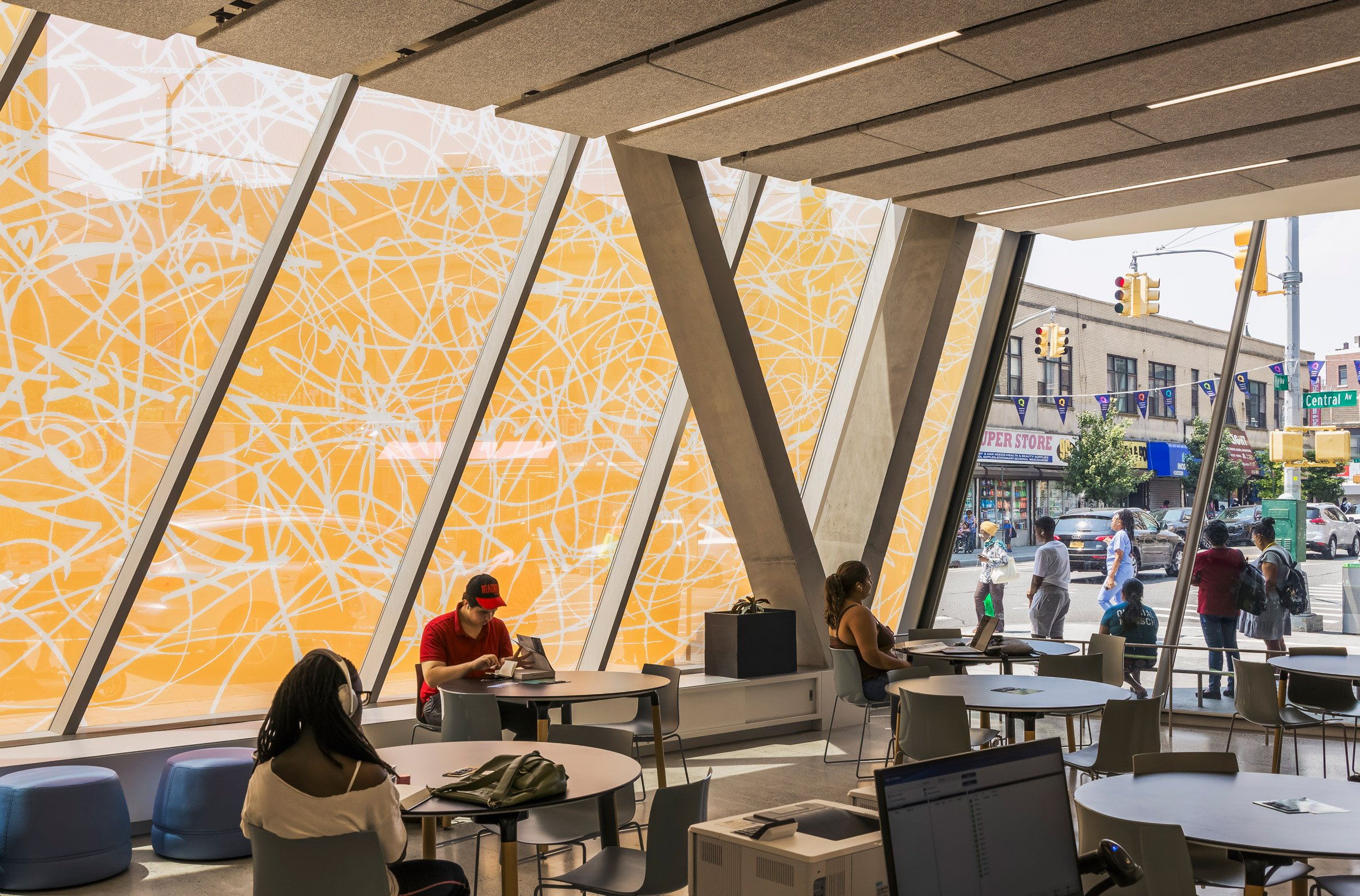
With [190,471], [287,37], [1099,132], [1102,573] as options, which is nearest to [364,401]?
[190,471]

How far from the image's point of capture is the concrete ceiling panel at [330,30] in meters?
4.68

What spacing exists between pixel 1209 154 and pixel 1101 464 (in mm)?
3532

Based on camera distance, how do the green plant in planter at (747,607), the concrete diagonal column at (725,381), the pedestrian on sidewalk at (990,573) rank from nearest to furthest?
the concrete diagonal column at (725,381) < the green plant in planter at (747,607) < the pedestrian on sidewalk at (990,573)

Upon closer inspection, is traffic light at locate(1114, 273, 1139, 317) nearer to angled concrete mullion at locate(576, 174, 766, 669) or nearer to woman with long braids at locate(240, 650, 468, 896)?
angled concrete mullion at locate(576, 174, 766, 669)

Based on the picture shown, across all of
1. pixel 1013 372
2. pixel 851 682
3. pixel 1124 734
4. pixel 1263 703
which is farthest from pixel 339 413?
pixel 1013 372

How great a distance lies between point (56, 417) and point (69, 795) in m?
1.94

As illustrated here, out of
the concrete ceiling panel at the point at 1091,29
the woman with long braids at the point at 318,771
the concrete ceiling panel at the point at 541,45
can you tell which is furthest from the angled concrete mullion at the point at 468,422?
the woman with long braids at the point at 318,771

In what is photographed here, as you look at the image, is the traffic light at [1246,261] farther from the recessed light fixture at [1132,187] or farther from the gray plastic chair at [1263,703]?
the gray plastic chair at [1263,703]

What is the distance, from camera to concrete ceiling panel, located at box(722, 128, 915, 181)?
6457 mm

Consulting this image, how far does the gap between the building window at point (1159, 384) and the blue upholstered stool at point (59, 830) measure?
801 cm

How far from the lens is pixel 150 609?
609 cm

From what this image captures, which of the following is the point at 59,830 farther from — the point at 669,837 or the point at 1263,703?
the point at 1263,703

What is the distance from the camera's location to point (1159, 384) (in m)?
9.30

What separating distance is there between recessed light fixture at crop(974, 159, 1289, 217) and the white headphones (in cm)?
623
